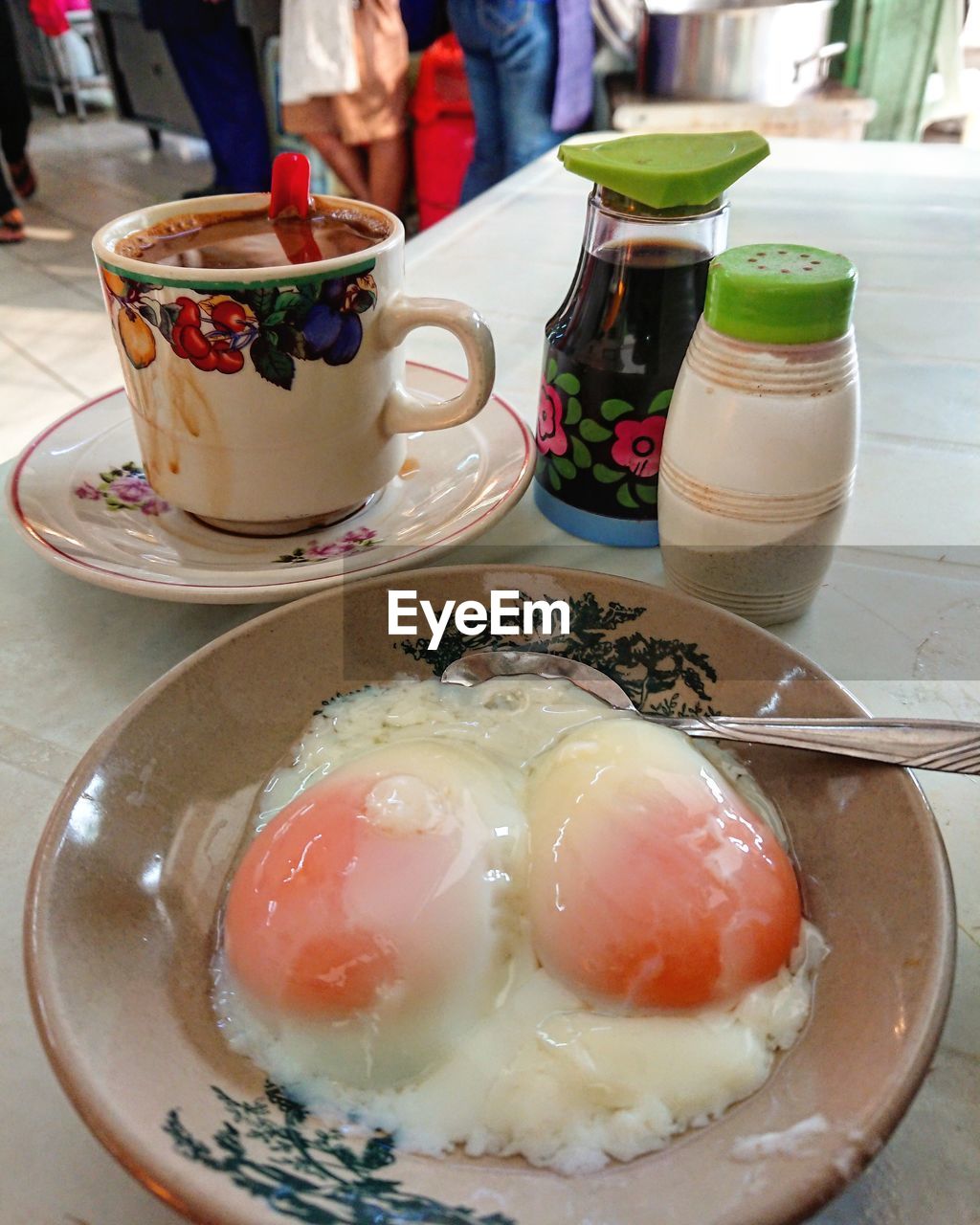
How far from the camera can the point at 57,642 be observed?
2.16 ft

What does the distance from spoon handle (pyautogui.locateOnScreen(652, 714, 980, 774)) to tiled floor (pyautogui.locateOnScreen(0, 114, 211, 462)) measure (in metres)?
0.84

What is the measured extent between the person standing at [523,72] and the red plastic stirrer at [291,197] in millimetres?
2120

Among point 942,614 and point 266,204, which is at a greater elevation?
point 266,204

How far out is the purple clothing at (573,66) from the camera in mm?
2574

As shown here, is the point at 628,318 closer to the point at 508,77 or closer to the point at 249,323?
the point at 249,323

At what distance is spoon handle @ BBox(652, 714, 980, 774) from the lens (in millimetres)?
455

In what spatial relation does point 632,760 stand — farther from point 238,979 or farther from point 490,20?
point 490,20

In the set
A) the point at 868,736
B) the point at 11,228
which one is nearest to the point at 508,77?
the point at 11,228

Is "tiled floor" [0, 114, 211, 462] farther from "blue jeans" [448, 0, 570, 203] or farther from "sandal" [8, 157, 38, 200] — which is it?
"blue jeans" [448, 0, 570, 203]

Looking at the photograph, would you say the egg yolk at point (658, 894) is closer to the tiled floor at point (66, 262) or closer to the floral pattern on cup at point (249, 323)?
the floral pattern on cup at point (249, 323)

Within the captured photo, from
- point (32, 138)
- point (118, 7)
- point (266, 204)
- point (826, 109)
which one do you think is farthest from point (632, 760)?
point (32, 138)

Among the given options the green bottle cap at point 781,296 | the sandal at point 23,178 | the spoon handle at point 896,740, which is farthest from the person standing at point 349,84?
the spoon handle at point 896,740

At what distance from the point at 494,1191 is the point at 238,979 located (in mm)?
149

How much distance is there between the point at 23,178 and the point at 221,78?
96 cm
